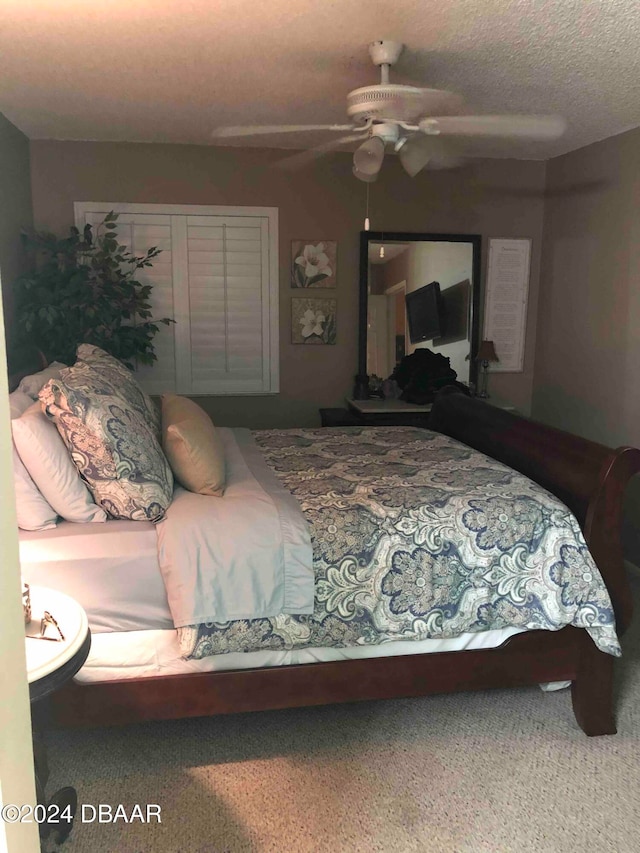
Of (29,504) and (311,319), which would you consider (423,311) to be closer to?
(311,319)

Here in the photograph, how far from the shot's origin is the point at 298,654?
7.07 ft

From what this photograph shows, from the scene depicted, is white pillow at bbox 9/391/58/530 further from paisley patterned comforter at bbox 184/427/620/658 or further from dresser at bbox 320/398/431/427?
dresser at bbox 320/398/431/427

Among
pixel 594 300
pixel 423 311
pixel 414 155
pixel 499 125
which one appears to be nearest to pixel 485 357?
pixel 423 311

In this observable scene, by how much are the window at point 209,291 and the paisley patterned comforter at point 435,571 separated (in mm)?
2222

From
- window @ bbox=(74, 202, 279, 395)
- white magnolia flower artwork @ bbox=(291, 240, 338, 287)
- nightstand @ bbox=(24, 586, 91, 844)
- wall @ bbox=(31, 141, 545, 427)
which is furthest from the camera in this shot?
white magnolia flower artwork @ bbox=(291, 240, 338, 287)

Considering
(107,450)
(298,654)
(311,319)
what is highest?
(311,319)

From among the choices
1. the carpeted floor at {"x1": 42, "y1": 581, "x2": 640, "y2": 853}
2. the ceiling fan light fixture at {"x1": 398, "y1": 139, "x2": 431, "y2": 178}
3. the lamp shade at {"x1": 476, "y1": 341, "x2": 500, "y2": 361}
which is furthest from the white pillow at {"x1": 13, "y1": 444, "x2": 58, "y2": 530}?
the lamp shade at {"x1": 476, "y1": 341, "x2": 500, "y2": 361}

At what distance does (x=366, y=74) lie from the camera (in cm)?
293

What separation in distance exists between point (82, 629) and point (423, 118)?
2.15 metres

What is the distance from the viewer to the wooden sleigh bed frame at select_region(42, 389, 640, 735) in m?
2.08

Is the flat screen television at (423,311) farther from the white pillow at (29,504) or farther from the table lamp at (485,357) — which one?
the white pillow at (29,504)

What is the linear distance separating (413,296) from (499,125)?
211cm

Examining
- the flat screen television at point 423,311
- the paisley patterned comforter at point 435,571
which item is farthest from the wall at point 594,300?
the paisley patterned comforter at point 435,571

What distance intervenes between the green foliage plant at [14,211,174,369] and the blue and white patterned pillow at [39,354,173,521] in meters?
1.60
